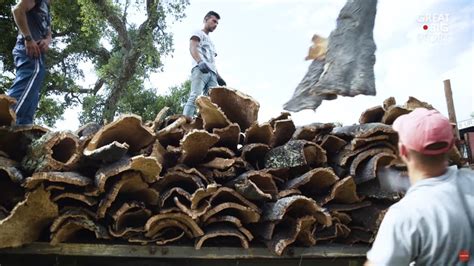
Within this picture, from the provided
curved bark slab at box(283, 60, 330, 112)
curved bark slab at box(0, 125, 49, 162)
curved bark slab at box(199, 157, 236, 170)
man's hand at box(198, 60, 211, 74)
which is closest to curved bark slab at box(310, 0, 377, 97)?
curved bark slab at box(283, 60, 330, 112)

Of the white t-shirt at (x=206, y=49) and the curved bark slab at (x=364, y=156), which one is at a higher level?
the white t-shirt at (x=206, y=49)

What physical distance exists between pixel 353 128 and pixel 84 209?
→ 2.02 meters

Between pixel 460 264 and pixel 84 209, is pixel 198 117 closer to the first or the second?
pixel 84 209

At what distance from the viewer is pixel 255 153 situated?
3320 millimetres

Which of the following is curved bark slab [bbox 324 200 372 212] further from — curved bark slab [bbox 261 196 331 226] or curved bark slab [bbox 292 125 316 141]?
curved bark slab [bbox 292 125 316 141]

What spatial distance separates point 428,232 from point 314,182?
1.66 m

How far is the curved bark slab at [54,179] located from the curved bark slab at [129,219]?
0.28 m

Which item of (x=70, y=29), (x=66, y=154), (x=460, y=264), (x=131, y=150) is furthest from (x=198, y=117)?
(x=70, y=29)

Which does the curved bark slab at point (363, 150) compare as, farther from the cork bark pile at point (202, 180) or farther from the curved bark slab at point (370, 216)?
the curved bark slab at point (370, 216)

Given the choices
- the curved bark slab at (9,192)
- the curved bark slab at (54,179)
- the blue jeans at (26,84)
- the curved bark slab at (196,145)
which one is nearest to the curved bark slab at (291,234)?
the curved bark slab at (196,145)

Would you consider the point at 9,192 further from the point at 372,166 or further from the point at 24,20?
the point at 372,166

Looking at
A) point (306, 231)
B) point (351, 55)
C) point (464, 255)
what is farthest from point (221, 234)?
point (464, 255)

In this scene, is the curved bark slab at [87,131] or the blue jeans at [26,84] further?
the blue jeans at [26,84]

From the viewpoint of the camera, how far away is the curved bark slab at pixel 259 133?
3283 millimetres
